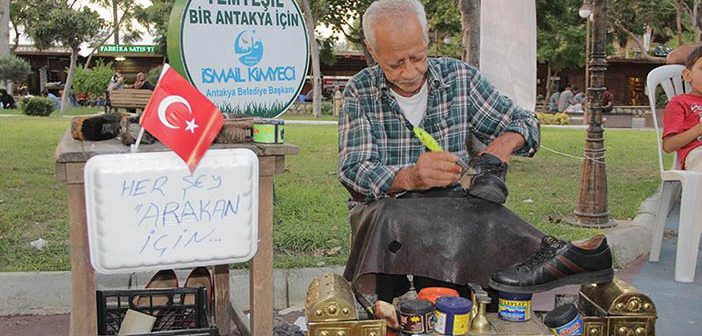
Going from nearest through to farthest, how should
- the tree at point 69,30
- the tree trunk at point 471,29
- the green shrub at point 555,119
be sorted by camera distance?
the tree trunk at point 471,29, the green shrub at point 555,119, the tree at point 69,30

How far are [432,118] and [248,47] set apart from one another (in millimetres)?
1654

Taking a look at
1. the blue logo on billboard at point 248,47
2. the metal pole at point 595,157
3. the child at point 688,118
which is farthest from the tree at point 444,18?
the blue logo on billboard at point 248,47

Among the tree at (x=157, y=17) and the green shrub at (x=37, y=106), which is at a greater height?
the tree at (x=157, y=17)

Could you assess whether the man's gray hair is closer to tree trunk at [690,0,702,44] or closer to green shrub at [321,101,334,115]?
tree trunk at [690,0,702,44]

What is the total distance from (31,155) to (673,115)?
689cm

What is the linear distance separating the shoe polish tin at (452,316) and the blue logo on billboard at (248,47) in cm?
225

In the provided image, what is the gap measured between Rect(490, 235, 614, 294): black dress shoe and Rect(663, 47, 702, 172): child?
2213 millimetres

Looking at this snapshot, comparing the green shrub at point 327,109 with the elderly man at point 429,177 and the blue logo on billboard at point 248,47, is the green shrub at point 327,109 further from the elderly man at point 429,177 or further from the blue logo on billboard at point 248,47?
the elderly man at point 429,177

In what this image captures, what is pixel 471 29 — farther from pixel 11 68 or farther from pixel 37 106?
pixel 11 68

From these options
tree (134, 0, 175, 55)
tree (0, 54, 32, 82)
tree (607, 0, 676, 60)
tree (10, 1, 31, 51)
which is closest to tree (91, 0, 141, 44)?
tree (134, 0, 175, 55)

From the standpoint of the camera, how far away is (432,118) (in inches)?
95.9

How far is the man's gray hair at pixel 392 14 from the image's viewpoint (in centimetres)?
223

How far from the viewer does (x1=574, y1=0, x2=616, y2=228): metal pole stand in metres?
4.74

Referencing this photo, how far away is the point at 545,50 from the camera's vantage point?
28.6 meters
